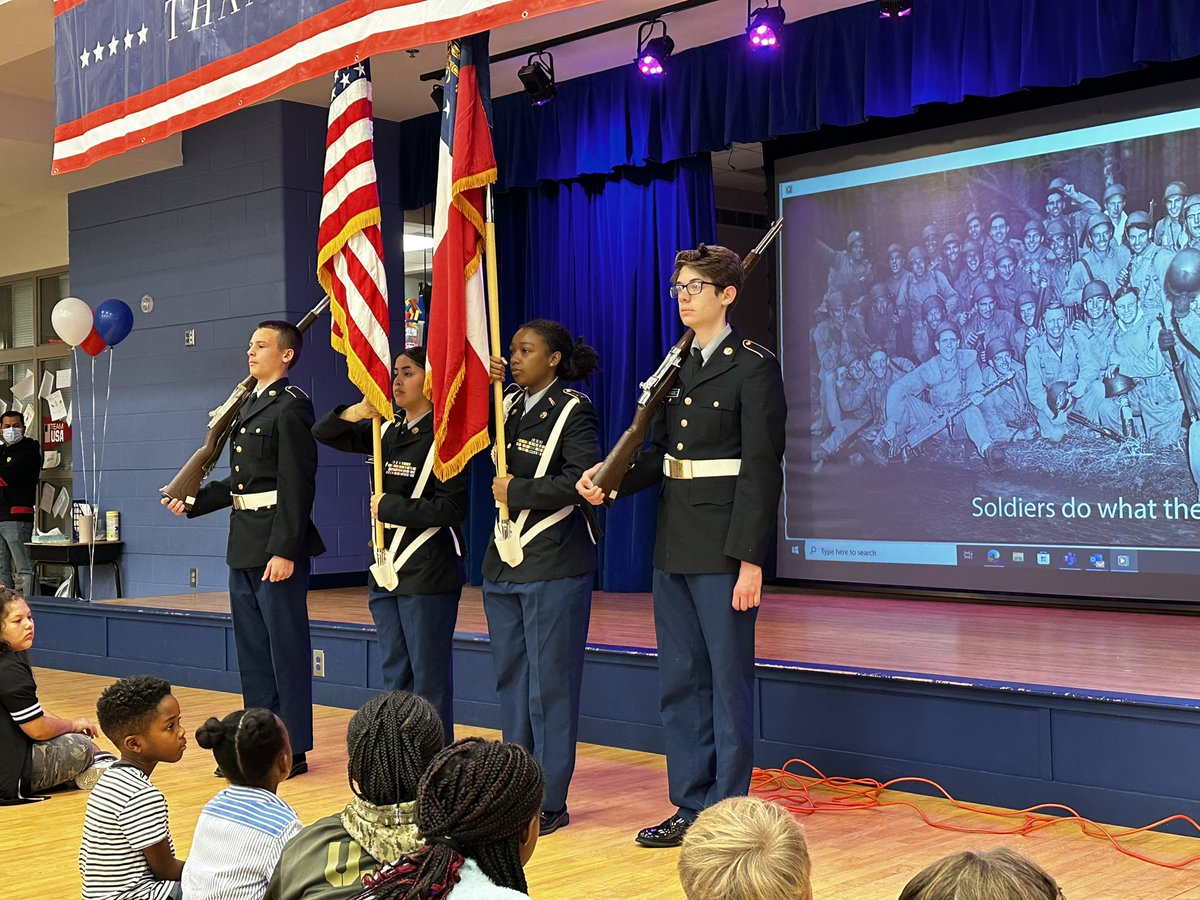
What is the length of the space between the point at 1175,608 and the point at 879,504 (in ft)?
5.19

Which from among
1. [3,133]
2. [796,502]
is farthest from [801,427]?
[3,133]

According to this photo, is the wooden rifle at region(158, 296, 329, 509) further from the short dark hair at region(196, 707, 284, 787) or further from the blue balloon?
the blue balloon

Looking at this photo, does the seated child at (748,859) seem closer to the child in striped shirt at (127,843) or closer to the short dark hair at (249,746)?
the short dark hair at (249,746)

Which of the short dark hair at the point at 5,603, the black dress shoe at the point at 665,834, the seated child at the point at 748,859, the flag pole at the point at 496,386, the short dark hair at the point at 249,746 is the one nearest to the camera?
the seated child at the point at 748,859

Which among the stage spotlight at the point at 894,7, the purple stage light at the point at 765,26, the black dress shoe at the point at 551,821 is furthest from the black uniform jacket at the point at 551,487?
the purple stage light at the point at 765,26

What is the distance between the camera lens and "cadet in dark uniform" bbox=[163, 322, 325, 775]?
447 cm

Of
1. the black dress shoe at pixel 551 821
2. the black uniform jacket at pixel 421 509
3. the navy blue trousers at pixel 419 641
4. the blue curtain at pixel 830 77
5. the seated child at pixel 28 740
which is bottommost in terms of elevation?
the black dress shoe at pixel 551 821

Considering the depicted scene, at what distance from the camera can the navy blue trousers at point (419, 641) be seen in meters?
4.17

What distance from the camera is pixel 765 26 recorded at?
244 inches

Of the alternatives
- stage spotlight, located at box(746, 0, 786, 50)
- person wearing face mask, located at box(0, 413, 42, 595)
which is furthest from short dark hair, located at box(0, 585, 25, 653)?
person wearing face mask, located at box(0, 413, 42, 595)

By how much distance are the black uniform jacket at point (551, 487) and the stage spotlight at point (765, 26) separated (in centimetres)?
294

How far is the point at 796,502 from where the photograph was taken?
7.43m

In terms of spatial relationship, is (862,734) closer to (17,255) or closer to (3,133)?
(3,133)

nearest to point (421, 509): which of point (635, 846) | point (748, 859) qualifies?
point (635, 846)
